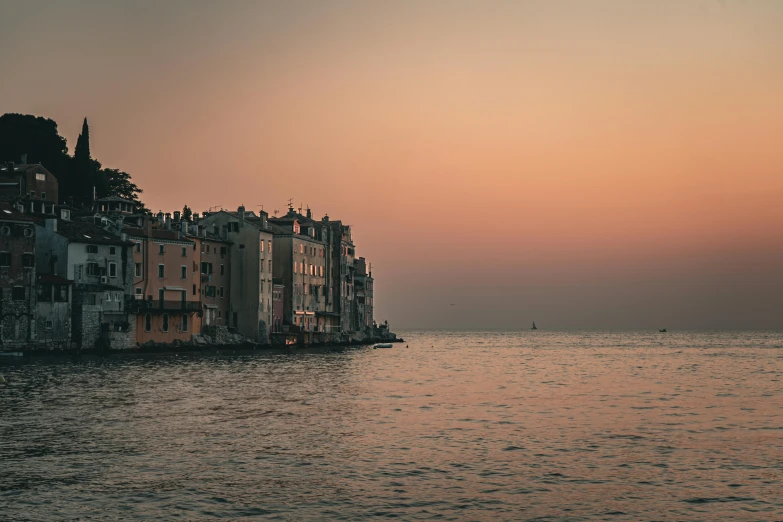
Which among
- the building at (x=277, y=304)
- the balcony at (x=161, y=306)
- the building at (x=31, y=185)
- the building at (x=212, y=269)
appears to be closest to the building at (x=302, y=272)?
the building at (x=277, y=304)

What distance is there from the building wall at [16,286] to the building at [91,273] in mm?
2484

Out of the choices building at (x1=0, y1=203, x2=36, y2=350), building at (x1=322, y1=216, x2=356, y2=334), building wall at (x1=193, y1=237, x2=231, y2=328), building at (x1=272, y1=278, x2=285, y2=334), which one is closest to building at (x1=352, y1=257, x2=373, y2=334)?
building at (x1=322, y1=216, x2=356, y2=334)

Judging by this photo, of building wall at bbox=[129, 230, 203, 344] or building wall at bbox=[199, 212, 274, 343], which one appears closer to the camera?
building wall at bbox=[129, 230, 203, 344]

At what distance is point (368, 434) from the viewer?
3344 cm

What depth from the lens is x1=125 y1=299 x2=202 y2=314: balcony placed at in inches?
3649

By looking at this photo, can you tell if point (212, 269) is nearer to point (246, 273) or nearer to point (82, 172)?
point (246, 273)

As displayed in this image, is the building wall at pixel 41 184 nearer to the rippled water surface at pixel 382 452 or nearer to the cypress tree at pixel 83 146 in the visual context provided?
the cypress tree at pixel 83 146

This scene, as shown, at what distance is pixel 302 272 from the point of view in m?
124

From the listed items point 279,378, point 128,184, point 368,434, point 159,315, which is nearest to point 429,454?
point 368,434

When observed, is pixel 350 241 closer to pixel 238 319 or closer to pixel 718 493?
pixel 238 319

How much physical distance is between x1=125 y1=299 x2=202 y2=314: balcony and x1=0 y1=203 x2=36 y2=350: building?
41.0 feet

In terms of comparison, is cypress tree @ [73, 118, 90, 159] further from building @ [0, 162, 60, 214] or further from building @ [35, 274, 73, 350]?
building @ [35, 274, 73, 350]

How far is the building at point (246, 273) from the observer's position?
111812mm

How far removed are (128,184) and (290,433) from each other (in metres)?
109
